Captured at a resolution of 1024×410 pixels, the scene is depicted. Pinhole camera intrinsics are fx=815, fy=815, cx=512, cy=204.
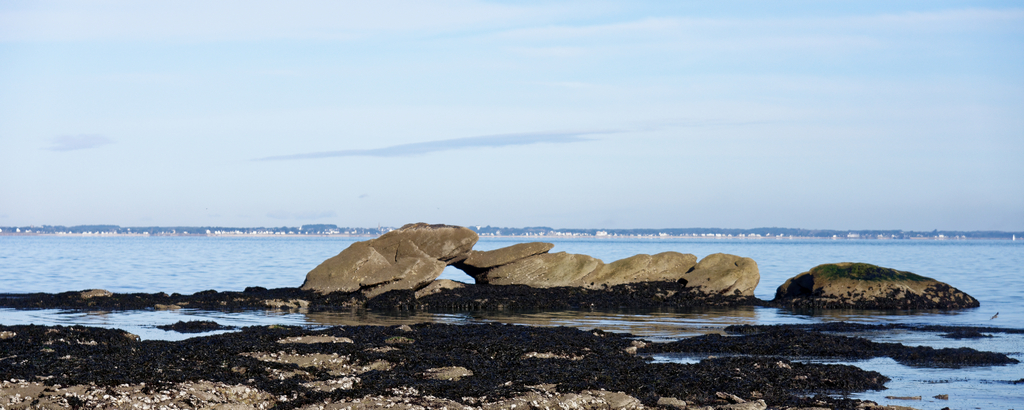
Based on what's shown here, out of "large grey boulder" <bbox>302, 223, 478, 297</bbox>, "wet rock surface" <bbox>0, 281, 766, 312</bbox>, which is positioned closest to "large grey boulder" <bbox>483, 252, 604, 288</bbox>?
"wet rock surface" <bbox>0, 281, 766, 312</bbox>

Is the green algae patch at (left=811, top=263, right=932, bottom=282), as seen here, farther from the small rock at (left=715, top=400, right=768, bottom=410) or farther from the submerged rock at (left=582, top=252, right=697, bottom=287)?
the small rock at (left=715, top=400, right=768, bottom=410)

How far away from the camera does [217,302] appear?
34500 millimetres

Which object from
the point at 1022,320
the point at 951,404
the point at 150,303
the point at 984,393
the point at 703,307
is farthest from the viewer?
the point at 703,307

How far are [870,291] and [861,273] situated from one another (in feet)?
5.37

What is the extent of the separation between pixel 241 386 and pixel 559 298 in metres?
24.8

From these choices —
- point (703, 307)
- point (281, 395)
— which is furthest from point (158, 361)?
point (703, 307)

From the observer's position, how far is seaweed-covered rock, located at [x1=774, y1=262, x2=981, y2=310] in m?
36.2

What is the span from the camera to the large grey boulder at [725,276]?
3888 centimetres

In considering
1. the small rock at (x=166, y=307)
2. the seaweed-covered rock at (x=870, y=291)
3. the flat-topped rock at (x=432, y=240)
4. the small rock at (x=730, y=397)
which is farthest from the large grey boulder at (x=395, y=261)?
the small rock at (x=730, y=397)

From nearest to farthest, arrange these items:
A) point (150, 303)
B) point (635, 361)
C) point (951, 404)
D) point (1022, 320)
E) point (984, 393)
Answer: point (951, 404)
point (984, 393)
point (635, 361)
point (1022, 320)
point (150, 303)

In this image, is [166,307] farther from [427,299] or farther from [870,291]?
[870,291]

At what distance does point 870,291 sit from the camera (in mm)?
36812

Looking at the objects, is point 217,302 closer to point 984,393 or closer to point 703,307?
point 703,307

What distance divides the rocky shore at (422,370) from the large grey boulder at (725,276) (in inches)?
617
